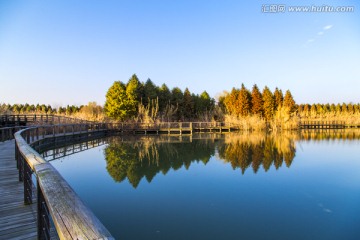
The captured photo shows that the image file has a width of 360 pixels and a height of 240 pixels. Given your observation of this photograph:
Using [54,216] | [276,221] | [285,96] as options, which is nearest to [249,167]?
[276,221]

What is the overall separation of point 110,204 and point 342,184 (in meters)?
5.99

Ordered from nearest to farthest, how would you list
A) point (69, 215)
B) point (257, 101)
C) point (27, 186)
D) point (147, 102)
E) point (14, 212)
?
point (69, 215) < point (14, 212) < point (27, 186) < point (147, 102) < point (257, 101)

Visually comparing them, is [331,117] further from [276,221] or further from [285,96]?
[276,221]

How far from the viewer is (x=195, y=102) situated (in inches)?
1544

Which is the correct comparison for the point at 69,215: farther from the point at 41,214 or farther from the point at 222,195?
the point at 222,195

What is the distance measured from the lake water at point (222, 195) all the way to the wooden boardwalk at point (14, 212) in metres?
1.32

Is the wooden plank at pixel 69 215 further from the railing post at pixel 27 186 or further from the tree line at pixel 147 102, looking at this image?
the tree line at pixel 147 102

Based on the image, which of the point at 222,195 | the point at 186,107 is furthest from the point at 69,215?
the point at 186,107

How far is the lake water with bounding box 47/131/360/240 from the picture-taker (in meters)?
4.18

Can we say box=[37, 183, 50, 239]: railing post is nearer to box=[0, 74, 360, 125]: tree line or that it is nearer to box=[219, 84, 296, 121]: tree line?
box=[0, 74, 360, 125]: tree line

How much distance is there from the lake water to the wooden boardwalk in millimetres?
1323

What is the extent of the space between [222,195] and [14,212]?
4.13 m

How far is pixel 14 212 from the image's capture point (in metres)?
3.39

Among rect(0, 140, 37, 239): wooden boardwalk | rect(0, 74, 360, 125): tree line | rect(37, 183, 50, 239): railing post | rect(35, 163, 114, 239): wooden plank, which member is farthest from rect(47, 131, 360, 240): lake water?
rect(0, 74, 360, 125): tree line
